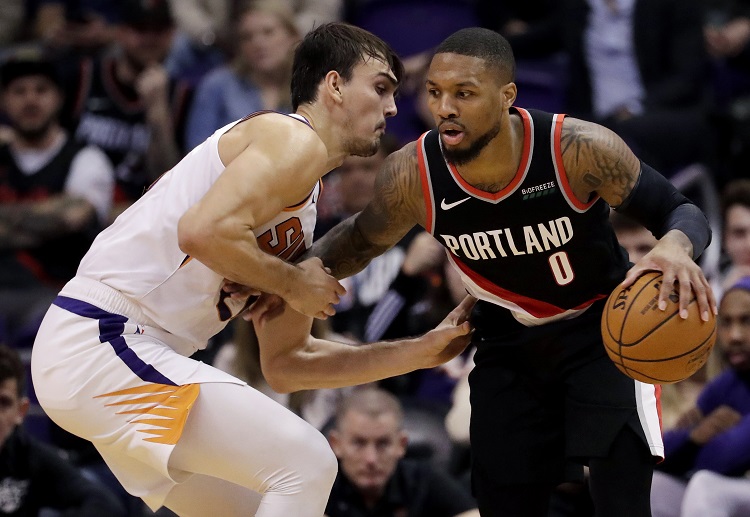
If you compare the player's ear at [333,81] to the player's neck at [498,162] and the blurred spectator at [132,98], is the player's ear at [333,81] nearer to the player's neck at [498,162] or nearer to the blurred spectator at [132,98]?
the player's neck at [498,162]

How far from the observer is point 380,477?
6824 millimetres

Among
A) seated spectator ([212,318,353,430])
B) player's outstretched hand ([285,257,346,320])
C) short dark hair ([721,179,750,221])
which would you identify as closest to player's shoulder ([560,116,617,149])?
player's outstretched hand ([285,257,346,320])

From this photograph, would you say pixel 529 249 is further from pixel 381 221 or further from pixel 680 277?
pixel 680 277

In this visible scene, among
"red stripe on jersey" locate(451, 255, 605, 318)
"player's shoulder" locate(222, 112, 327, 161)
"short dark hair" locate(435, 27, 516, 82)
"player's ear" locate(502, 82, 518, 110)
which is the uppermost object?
"short dark hair" locate(435, 27, 516, 82)

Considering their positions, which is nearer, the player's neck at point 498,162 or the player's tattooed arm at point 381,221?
the player's neck at point 498,162

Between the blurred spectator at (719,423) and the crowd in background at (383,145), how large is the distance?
0.4 inches

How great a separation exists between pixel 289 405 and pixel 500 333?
2.68 m

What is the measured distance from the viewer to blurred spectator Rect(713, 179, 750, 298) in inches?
303

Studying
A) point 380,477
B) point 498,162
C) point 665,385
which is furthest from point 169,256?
point 665,385

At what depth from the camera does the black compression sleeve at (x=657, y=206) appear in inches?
180

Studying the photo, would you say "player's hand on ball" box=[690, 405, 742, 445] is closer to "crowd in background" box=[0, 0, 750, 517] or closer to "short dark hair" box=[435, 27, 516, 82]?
"crowd in background" box=[0, 0, 750, 517]

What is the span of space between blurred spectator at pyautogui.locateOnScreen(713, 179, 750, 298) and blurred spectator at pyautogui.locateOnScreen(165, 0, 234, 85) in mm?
4768

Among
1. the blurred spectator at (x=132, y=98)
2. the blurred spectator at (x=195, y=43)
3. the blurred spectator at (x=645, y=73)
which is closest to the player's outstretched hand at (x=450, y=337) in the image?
the blurred spectator at (x=645, y=73)

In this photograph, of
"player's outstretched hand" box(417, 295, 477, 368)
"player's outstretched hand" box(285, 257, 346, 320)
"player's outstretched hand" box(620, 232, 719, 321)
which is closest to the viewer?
"player's outstretched hand" box(620, 232, 719, 321)
